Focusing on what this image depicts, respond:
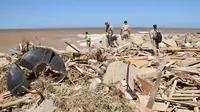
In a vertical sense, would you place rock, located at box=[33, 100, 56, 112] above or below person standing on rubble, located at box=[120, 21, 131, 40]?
below

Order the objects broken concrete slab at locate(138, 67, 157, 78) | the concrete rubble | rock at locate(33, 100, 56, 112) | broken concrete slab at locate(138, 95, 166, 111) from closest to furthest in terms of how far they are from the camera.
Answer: rock at locate(33, 100, 56, 112)
the concrete rubble
broken concrete slab at locate(138, 95, 166, 111)
broken concrete slab at locate(138, 67, 157, 78)

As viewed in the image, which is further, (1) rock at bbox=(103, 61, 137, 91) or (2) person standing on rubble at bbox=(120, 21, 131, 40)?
(2) person standing on rubble at bbox=(120, 21, 131, 40)

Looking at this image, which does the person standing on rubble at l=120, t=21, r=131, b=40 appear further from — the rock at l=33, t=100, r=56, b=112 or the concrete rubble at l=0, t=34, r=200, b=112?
the rock at l=33, t=100, r=56, b=112

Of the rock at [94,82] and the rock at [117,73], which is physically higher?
the rock at [117,73]

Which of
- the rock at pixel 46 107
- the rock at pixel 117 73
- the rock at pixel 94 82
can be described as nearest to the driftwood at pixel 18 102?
the rock at pixel 46 107

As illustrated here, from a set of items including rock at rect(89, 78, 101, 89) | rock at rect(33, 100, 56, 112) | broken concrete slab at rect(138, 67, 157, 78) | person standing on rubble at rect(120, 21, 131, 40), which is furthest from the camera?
person standing on rubble at rect(120, 21, 131, 40)

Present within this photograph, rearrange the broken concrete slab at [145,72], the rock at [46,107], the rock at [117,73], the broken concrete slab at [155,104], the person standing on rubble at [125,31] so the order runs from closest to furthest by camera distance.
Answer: the rock at [46,107]
the broken concrete slab at [155,104]
the rock at [117,73]
the broken concrete slab at [145,72]
the person standing on rubble at [125,31]

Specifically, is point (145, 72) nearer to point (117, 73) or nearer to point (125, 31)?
point (117, 73)

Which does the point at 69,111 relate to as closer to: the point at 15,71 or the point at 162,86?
the point at 15,71

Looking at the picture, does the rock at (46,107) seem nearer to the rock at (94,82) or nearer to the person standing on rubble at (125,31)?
the rock at (94,82)

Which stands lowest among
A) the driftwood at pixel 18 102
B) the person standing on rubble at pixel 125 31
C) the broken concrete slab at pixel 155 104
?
the broken concrete slab at pixel 155 104

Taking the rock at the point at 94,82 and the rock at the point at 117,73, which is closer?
the rock at the point at 94,82

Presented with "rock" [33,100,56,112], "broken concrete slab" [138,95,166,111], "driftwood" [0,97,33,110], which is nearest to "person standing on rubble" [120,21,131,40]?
"broken concrete slab" [138,95,166,111]

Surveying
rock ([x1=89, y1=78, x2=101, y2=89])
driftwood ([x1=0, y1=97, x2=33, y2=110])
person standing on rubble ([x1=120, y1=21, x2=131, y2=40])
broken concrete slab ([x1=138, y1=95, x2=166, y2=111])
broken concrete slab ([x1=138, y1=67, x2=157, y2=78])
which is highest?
person standing on rubble ([x1=120, y1=21, x2=131, y2=40])
